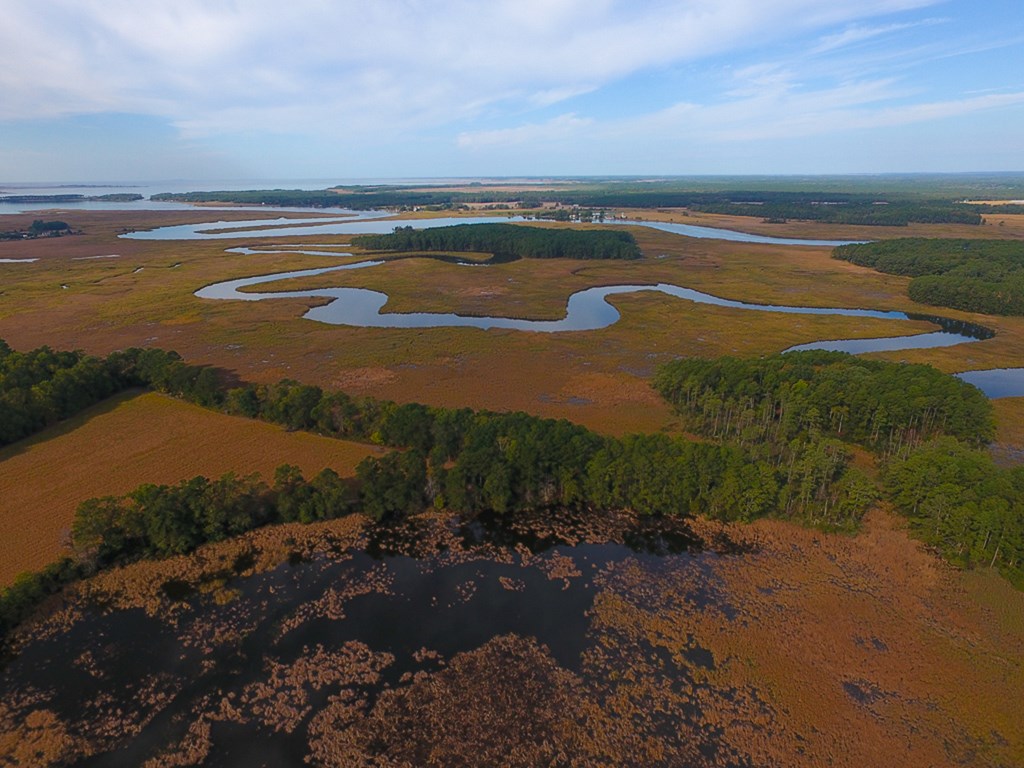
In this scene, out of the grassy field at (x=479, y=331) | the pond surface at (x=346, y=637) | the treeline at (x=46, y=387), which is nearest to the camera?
the pond surface at (x=346, y=637)

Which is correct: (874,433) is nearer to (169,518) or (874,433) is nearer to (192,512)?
(192,512)

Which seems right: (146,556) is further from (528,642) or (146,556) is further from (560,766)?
(560,766)

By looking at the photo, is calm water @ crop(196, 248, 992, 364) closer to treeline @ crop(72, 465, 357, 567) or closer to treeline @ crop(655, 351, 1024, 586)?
treeline @ crop(655, 351, 1024, 586)

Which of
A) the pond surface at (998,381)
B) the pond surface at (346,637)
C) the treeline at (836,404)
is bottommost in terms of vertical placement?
the pond surface at (346,637)

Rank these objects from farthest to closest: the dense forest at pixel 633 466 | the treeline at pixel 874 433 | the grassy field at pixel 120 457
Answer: the grassy field at pixel 120 457 → the dense forest at pixel 633 466 → the treeline at pixel 874 433

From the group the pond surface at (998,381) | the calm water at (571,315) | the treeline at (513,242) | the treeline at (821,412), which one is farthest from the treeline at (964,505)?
the treeline at (513,242)

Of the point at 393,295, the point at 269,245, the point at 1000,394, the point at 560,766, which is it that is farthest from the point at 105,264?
the point at 1000,394

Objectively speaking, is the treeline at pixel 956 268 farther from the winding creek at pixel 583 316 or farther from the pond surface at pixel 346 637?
the pond surface at pixel 346 637

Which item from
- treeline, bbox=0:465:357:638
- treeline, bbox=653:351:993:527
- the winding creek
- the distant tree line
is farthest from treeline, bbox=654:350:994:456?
the distant tree line
